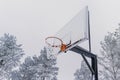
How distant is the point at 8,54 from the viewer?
33.8m

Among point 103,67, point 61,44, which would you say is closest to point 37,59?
point 103,67

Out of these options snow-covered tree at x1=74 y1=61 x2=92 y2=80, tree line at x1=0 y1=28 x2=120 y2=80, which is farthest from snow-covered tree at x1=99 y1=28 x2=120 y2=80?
snow-covered tree at x1=74 y1=61 x2=92 y2=80

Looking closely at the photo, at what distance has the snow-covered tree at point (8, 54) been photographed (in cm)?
3350

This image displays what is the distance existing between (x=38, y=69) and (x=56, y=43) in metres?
27.3

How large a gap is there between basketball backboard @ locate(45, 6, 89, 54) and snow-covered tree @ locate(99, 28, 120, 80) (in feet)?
50.7

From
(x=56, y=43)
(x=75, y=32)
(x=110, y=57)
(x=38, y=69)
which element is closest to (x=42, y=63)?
(x=38, y=69)

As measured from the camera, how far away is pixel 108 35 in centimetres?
2988

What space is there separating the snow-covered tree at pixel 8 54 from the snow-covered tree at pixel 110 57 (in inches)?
503

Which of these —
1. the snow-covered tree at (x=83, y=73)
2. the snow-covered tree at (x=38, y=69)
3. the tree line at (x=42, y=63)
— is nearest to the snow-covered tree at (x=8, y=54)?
the tree line at (x=42, y=63)

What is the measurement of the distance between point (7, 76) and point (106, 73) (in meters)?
14.9

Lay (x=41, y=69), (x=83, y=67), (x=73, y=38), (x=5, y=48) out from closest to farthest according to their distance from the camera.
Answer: (x=73, y=38)
(x=5, y=48)
(x=41, y=69)
(x=83, y=67)

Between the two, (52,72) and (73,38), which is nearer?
(73,38)

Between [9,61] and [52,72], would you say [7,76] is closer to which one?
[9,61]

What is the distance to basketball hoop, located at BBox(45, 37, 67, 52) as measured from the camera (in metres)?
12.4
